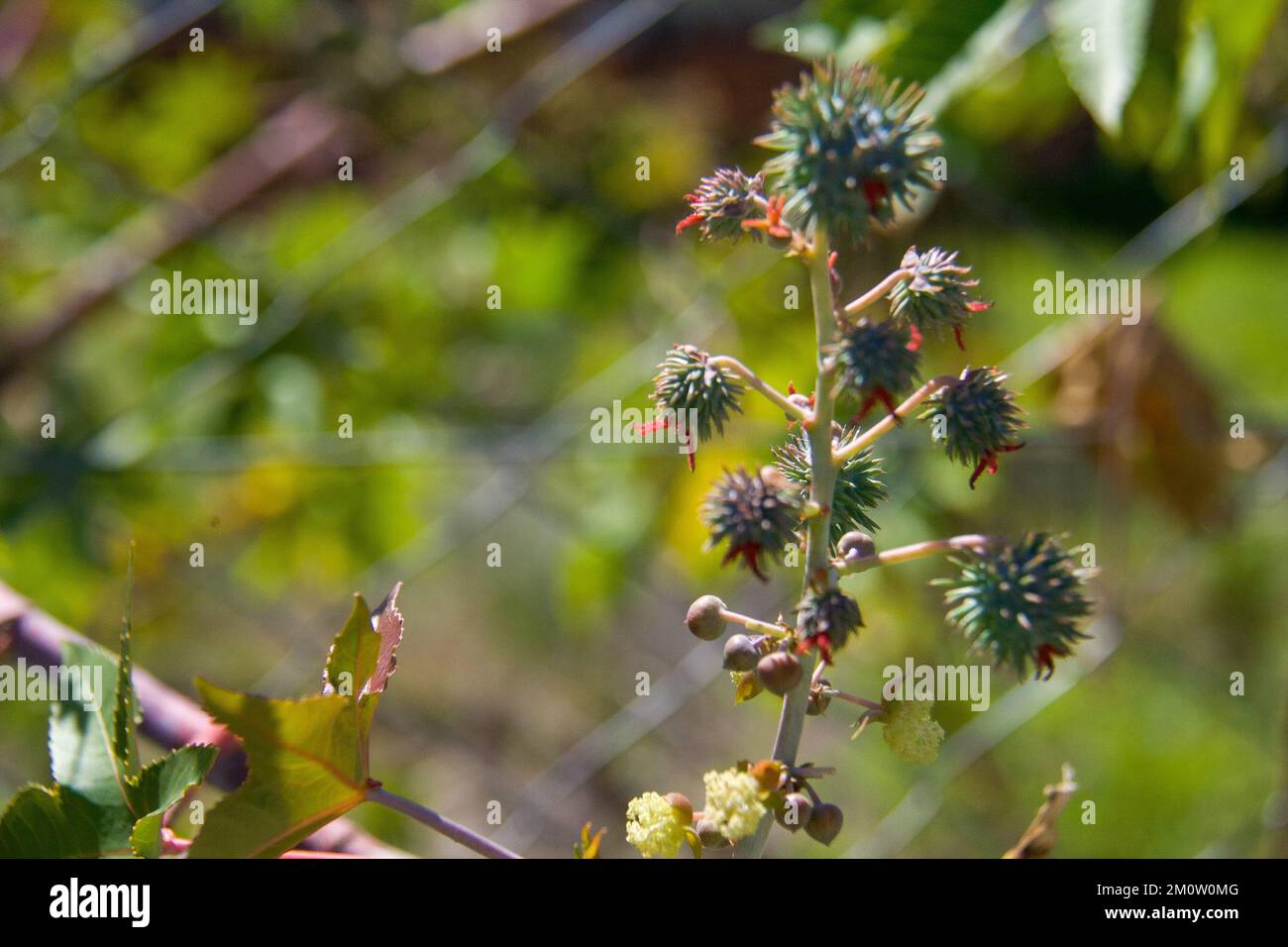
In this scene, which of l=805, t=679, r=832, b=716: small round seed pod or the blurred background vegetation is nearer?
l=805, t=679, r=832, b=716: small round seed pod

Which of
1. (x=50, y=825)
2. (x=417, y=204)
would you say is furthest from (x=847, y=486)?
(x=417, y=204)

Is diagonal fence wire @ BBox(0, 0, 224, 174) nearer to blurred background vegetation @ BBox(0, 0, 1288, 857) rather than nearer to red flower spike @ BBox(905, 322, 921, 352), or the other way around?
blurred background vegetation @ BBox(0, 0, 1288, 857)

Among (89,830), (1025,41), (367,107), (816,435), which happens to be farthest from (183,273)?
(816,435)

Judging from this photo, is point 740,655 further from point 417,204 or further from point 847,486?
point 417,204

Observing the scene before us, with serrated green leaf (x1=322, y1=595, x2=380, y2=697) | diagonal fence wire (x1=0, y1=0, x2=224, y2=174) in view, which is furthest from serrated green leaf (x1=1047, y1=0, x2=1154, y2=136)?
diagonal fence wire (x1=0, y1=0, x2=224, y2=174)

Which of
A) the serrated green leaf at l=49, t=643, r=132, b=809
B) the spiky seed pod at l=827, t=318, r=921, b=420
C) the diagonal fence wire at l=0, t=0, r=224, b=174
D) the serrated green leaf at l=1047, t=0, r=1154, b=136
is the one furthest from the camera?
the diagonal fence wire at l=0, t=0, r=224, b=174

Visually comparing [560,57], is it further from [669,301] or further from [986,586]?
[986,586]

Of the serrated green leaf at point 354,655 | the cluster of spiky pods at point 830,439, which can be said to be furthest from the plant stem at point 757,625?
the serrated green leaf at point 354,655

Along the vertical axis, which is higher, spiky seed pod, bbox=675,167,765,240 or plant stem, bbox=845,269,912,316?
spiky seed pod, bbox=675,167,765,240
